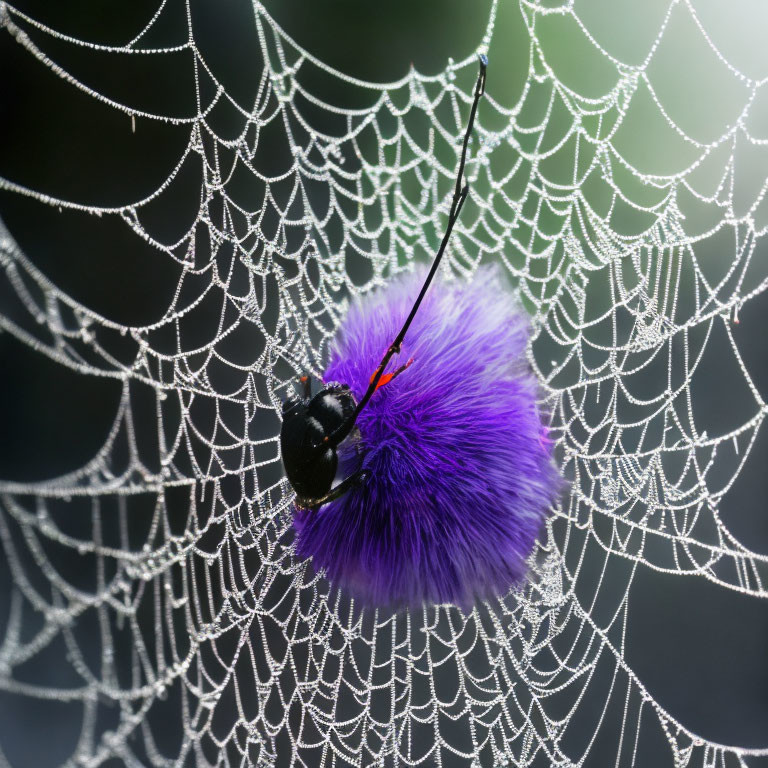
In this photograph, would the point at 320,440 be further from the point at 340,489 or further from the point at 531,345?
the point at 531,345

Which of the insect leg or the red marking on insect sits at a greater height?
the red marking on insect

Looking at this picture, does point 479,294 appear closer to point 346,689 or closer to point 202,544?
point 202,544

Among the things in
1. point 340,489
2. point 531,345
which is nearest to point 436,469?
point 340,489

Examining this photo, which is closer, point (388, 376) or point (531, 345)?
point (388, 376)

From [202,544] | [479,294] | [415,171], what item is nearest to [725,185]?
[415,171]

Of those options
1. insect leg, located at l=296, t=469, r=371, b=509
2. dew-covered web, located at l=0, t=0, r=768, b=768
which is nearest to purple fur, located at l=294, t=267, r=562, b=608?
insect leg, located at l=296, t=469, r=371, b=509

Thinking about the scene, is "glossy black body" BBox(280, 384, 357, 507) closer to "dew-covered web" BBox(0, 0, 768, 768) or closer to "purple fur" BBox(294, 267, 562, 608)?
"purple fur" BBox(294, 267, 562, 608)

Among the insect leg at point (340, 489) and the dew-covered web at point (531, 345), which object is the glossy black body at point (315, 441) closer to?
the insect leg at point (340, 489)
